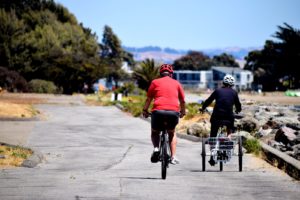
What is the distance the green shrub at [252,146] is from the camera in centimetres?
1423

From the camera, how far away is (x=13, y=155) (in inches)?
504

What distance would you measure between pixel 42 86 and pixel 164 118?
5288 cm

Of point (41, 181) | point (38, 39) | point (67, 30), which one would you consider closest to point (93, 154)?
point (41, 181)

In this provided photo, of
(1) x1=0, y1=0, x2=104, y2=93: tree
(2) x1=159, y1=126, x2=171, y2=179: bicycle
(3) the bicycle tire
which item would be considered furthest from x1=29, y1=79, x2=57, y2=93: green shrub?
(3) the bicycle tire

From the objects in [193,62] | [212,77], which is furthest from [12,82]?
[193,62]

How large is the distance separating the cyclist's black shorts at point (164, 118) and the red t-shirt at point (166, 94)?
0.30 ft

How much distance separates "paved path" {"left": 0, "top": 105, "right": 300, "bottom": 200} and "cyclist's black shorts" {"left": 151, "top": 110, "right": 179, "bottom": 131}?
86 cm

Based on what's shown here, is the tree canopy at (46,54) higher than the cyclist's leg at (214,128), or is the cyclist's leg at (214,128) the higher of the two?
the tree canopy at (46,54)

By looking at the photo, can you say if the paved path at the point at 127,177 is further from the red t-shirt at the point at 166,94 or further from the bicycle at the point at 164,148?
the red t-shirt at the point at 166,94

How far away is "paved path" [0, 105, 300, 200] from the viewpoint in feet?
26.5

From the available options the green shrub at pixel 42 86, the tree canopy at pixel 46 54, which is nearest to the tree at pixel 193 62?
the tree canopy at pixel 46 54

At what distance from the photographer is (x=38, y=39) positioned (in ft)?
233

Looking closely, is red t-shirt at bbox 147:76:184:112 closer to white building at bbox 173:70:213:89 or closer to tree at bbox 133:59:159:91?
tree at bbox 133:59:159:91

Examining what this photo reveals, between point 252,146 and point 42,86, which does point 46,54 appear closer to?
point 42,86
